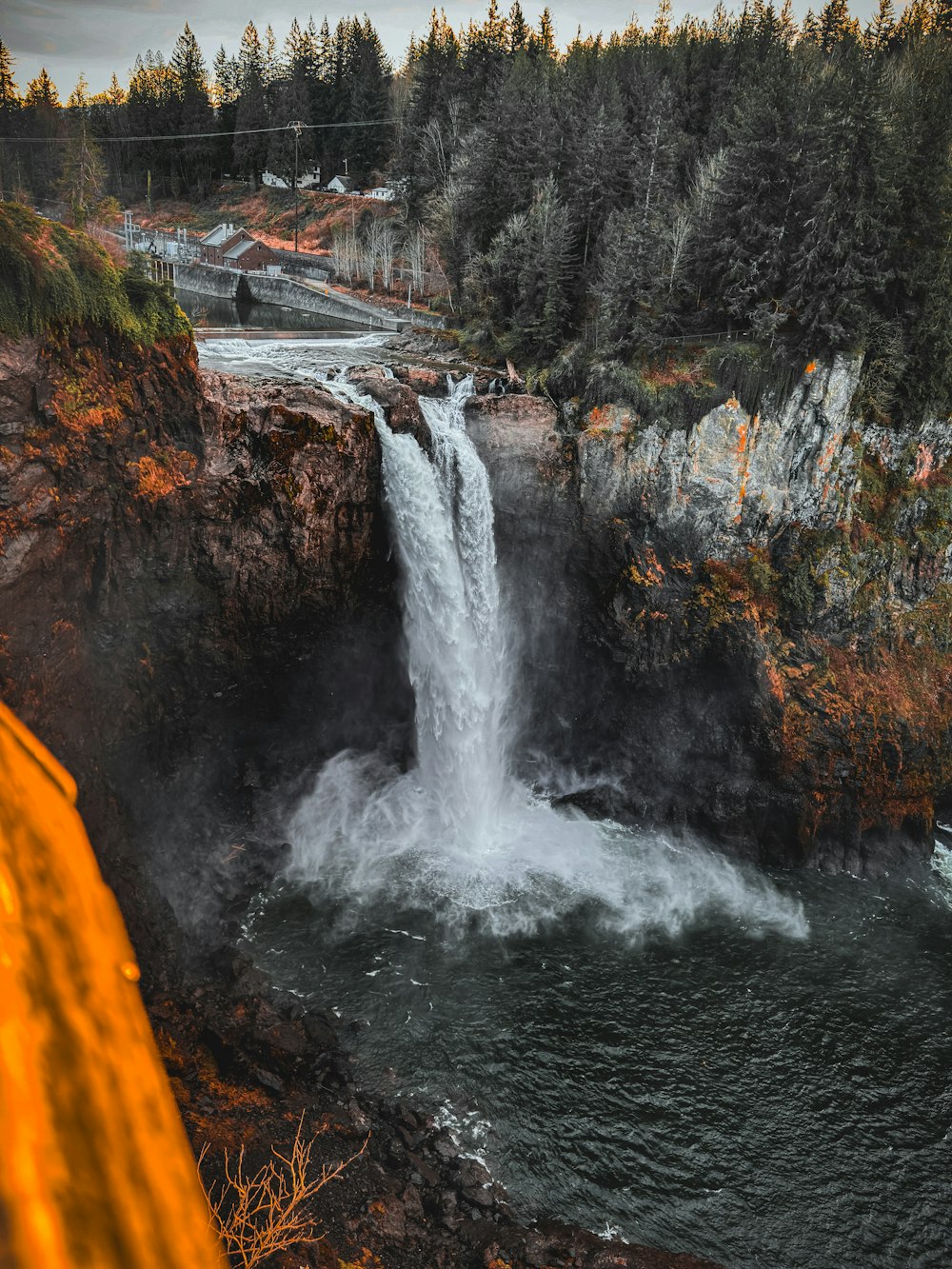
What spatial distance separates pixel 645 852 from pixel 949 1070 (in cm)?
784

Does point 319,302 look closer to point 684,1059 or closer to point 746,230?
point 746,230

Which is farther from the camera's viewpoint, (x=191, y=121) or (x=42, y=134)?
(x=191, y=121)

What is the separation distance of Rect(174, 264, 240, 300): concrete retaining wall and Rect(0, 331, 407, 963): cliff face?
130ft

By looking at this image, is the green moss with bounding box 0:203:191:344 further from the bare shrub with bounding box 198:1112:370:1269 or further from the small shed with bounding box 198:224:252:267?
the small shed with bounding box 198:224:252:267

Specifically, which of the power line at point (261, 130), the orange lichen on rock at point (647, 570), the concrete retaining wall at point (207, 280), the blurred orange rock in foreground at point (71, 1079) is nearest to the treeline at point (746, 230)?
the orange lichen on rock at point (647, 570)

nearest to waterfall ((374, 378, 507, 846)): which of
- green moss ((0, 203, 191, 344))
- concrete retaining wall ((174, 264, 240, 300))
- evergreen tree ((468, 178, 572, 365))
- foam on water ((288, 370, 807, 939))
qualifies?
foam on water ((288, 370, 807, 939))

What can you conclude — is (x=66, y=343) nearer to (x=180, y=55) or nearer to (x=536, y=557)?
(x=536, y=557)

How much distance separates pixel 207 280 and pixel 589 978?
54.2 meters

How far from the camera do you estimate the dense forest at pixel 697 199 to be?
2208 cm

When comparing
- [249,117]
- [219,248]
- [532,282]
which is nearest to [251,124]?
[249,117]

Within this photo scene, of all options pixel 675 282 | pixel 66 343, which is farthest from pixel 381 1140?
pixel 675 282

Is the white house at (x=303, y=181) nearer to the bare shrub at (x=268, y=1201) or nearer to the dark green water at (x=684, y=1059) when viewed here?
the dark green water at (x=684, y=1059)

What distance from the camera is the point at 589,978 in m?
16.7

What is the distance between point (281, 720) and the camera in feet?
68.4
